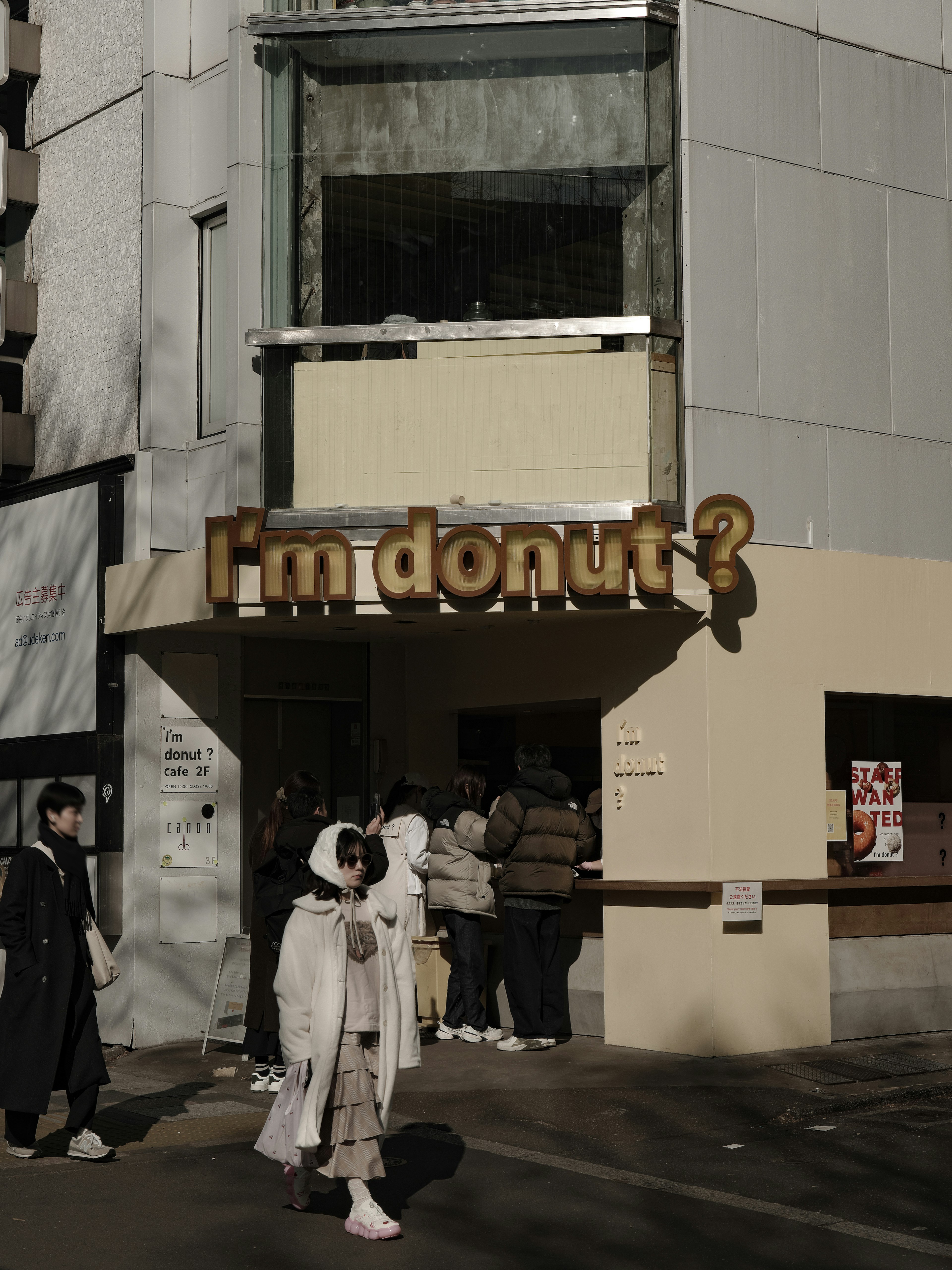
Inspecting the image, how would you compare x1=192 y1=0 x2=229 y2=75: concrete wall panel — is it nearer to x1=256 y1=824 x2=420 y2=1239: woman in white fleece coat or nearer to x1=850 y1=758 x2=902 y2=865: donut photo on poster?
x1=850 y1=758 x2=902 y2=865: donut photo on poster

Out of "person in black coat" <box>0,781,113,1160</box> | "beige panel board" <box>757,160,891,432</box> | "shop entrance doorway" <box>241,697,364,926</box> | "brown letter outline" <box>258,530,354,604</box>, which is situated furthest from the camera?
"shop entrance doorway" <box>241,697,364,926</box>

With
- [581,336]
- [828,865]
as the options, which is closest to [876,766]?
[828,865]

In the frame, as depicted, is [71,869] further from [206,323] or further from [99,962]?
[206,323]

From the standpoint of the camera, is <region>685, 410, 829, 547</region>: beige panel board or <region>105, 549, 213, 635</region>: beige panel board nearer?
<region>685, 410, 829, 547</region>: beige panel board

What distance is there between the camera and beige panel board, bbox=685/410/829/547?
1112 centimetres

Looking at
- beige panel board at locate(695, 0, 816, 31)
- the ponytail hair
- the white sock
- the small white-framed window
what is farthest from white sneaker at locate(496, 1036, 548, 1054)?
beige panel board at locate(695, 0, 816, 31)

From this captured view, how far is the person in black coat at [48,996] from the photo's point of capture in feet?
26.4

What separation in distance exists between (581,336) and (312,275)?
2.13 meters

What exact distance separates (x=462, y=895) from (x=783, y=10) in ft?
22.9

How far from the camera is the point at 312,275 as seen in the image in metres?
11.8

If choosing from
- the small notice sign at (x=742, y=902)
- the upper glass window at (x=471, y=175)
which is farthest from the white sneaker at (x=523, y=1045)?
the upper glass window at (x=471, y=175)

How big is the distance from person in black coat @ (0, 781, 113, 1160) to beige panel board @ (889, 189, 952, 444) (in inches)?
280

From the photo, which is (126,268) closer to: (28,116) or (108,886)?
(28,116)

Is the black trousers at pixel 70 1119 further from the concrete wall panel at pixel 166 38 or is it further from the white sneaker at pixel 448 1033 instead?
the concrete wall panel at pixel 166 38
